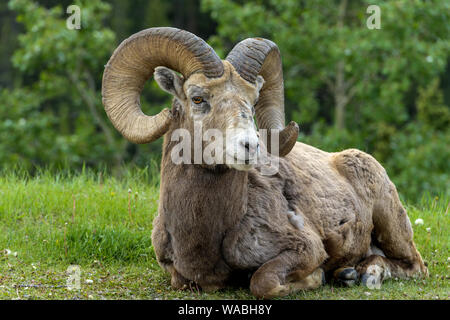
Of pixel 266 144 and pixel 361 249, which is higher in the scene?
pixel 266 144

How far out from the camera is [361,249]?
7.62 metres

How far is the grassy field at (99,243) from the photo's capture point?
6.66 m

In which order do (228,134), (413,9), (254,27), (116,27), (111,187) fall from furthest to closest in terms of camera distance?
(116,27), (254,27), (413,9), (111,187), (228,134)

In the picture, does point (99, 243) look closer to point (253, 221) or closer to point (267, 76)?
point (253, 221)

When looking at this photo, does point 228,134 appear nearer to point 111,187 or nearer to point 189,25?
point 111,187

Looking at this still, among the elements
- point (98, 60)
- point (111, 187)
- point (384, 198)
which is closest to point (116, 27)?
point (98, 60)

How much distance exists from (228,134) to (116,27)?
118ft

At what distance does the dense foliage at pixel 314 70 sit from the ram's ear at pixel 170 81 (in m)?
11.2

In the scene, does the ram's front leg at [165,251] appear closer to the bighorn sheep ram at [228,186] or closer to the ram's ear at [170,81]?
the bighorn sheep ram at [228,186]

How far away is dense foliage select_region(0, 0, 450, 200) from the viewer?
63.6ft

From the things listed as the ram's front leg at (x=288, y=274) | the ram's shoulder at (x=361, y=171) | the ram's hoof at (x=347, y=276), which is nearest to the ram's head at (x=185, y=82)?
the ram's front leg at (x=288, y=274)

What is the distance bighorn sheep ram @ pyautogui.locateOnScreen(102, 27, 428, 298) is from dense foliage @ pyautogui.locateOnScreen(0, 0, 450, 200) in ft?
34.1

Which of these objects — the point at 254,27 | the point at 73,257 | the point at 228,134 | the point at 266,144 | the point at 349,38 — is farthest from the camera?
the point at 254,27

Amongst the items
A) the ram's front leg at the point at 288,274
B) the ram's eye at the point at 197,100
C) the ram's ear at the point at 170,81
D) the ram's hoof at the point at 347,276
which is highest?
the ram's ear at the point at 170,81
